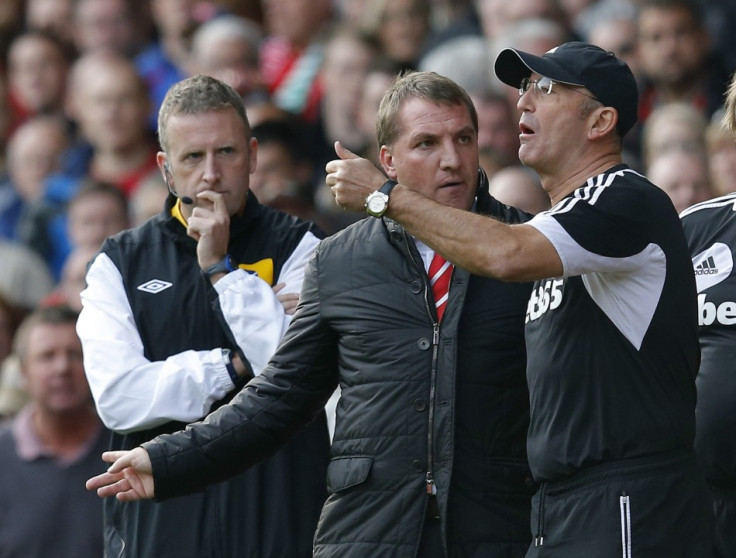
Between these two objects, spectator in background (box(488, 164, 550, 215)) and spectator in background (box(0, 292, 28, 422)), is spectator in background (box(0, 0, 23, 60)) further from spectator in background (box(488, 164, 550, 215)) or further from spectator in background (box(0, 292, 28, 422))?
spectator in background (box(488, 164, 550, 215))

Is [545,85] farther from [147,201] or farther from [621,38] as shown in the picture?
[147,201]

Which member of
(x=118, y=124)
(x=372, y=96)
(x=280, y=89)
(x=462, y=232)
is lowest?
(x=462, y=232)

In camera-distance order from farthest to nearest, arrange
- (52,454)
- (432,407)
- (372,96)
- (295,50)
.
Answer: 1. (295,50)
2. (372,96)
3. (52,454)
4. (432,407)

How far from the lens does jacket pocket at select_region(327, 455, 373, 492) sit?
15.9 feet

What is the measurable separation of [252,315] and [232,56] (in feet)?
16.5

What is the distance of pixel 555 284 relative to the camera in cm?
461

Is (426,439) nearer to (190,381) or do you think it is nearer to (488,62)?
(190,381)

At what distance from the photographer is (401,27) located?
10.0m

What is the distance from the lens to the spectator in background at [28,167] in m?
11.2

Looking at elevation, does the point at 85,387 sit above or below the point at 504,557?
above

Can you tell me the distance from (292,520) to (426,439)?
31.1 inches

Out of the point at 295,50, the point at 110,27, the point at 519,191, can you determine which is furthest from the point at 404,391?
the point at 110,27

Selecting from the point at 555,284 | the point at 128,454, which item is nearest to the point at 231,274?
the point at 128,454

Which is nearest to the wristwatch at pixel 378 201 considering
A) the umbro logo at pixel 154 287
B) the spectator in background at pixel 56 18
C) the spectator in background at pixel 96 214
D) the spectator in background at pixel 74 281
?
the umbro logo at pixel 154 287
